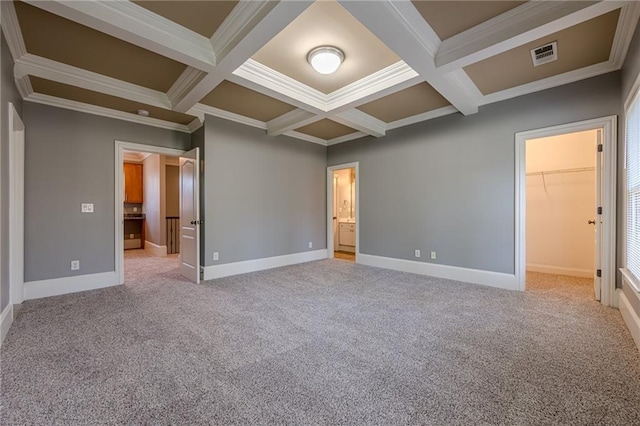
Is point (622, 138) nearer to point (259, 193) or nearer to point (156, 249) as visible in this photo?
point (259, 193)

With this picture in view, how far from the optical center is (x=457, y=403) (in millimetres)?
1566

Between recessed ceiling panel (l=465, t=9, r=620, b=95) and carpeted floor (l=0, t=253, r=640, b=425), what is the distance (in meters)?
2.68

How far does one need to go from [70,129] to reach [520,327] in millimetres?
5903

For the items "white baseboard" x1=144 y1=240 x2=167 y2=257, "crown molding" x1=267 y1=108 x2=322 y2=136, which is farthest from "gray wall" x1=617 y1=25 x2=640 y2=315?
"white baseboard" x1=144 y1=240 x2=167 y2=257

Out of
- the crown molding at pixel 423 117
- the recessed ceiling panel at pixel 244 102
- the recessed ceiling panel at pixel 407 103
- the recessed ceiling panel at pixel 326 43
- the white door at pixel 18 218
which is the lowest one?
the white door at pixel 18 218

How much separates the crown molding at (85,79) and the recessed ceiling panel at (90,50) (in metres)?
0.09

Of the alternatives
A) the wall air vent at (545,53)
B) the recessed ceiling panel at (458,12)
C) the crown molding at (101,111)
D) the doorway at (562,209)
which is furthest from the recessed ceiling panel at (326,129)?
the doorway at (562,209)

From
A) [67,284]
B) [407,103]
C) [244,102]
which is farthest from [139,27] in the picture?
[67,284]

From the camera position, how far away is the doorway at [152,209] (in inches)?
165

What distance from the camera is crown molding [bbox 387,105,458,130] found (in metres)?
4.30

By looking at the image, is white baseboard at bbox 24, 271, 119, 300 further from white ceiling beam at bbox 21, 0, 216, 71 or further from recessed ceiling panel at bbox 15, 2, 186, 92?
white ceiling beam at bbox 21, 0, 216, 71

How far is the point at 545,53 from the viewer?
282 centimetres

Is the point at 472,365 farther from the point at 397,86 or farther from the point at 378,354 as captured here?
the point at 397,86

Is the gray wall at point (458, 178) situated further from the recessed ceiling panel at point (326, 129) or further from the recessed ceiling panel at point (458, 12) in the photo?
the recessed ceiling panel at point (458, 12)
